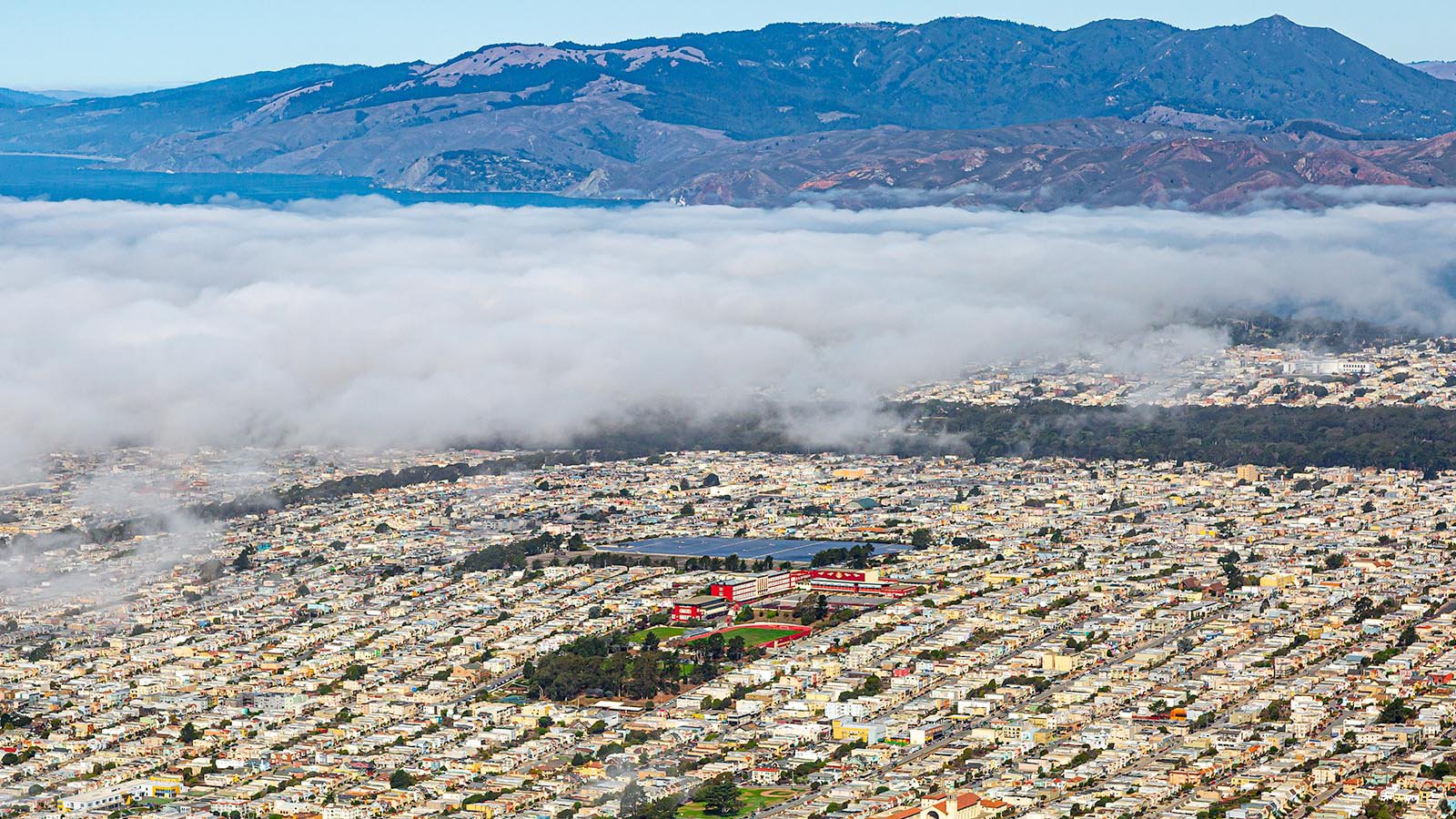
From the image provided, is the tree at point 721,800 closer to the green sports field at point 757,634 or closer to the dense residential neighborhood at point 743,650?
the dense residential neighborhood at point 743,650

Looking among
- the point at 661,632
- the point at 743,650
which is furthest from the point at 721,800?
the point at 661,632

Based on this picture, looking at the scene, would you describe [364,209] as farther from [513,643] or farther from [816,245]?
[513,643]

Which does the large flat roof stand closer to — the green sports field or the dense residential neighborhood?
the dense residential neighborhood

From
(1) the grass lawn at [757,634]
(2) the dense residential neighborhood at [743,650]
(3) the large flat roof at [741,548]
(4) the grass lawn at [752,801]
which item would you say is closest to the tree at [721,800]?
(4) the grass lawn at [752,801]

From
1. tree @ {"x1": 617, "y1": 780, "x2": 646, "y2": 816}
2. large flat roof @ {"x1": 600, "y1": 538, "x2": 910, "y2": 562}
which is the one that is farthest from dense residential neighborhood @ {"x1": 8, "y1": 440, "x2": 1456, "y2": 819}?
large flat roof @ {"x1": 600, "y1": 538, "x2": 910, "y2": 562}

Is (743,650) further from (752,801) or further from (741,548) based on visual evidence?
(741,548)
